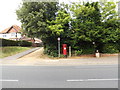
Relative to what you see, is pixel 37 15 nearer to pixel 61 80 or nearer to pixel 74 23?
pixel 74 23

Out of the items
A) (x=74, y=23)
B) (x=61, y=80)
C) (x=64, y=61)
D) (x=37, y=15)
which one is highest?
(x=37, y=15)

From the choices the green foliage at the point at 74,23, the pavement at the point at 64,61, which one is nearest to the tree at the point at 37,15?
the green foliage at the point at 74,23

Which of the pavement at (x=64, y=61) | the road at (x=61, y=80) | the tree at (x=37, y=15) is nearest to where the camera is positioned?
the road at (x=61, y=80)

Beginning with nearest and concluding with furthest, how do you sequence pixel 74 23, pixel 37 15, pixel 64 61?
pixel 64 61 < pixel 37 15 < pixel 74 23

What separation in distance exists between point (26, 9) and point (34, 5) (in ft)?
3.19

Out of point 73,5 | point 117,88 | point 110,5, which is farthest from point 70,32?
point 117,88

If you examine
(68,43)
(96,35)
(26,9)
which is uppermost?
(26,9)

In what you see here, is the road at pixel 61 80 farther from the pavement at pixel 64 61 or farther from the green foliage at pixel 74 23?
the green foliage at pixel 74 23

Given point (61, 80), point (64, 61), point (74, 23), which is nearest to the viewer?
point (61, 80)

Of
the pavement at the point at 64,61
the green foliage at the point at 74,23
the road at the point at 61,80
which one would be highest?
the green foliage at the point at 74,23

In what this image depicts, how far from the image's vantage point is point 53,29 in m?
11.7

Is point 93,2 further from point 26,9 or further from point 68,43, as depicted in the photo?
point 26,9

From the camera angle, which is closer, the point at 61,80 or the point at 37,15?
the point at 61,80

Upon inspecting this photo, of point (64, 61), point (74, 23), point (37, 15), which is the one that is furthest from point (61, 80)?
point (74, 23)
